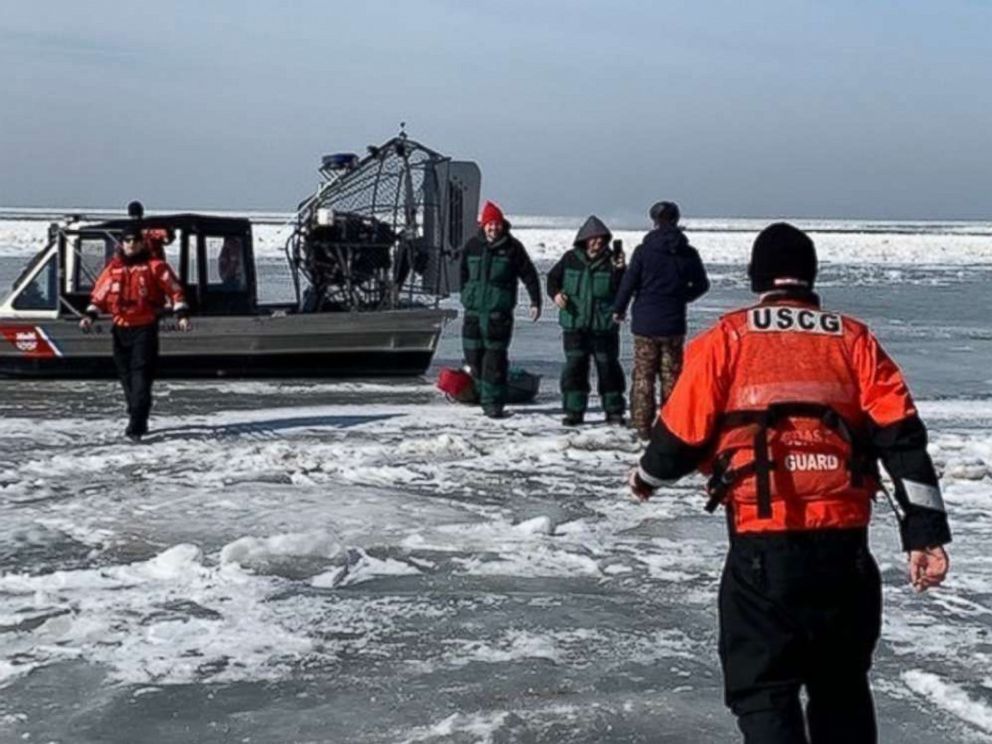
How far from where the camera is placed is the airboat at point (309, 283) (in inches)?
535

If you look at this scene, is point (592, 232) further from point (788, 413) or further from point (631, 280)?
point (788, 413)

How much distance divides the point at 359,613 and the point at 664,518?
7.98 feet

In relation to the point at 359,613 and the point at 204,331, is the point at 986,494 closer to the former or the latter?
the point at 359,613

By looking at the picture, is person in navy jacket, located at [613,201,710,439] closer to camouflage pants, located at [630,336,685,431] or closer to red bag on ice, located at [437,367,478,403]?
camouflage pants, located at [630,336,685,431]

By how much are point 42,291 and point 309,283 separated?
8.46 feet

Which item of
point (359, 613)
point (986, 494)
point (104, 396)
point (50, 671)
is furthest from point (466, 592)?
point (104, 396)

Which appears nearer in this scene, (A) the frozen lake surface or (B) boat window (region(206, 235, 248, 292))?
(A) the frozen lake surface

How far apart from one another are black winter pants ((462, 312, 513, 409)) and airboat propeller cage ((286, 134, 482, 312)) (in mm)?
2906

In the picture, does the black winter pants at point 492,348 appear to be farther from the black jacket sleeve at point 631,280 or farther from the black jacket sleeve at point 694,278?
the black jacket sleeve at point 694,278

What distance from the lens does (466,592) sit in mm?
6242

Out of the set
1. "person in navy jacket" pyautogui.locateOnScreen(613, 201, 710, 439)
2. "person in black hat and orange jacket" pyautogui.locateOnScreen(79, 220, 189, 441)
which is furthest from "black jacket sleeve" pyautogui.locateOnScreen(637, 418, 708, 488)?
"person in black hat and orange jacket" pyautogui.locateOnScreen(79, 220, 189, 441)

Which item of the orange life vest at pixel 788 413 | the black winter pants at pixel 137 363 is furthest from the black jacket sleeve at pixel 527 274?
the orange life vest at pixel 788 413

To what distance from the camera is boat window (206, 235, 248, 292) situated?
1399cm

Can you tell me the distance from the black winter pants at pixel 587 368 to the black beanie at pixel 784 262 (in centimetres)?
706
